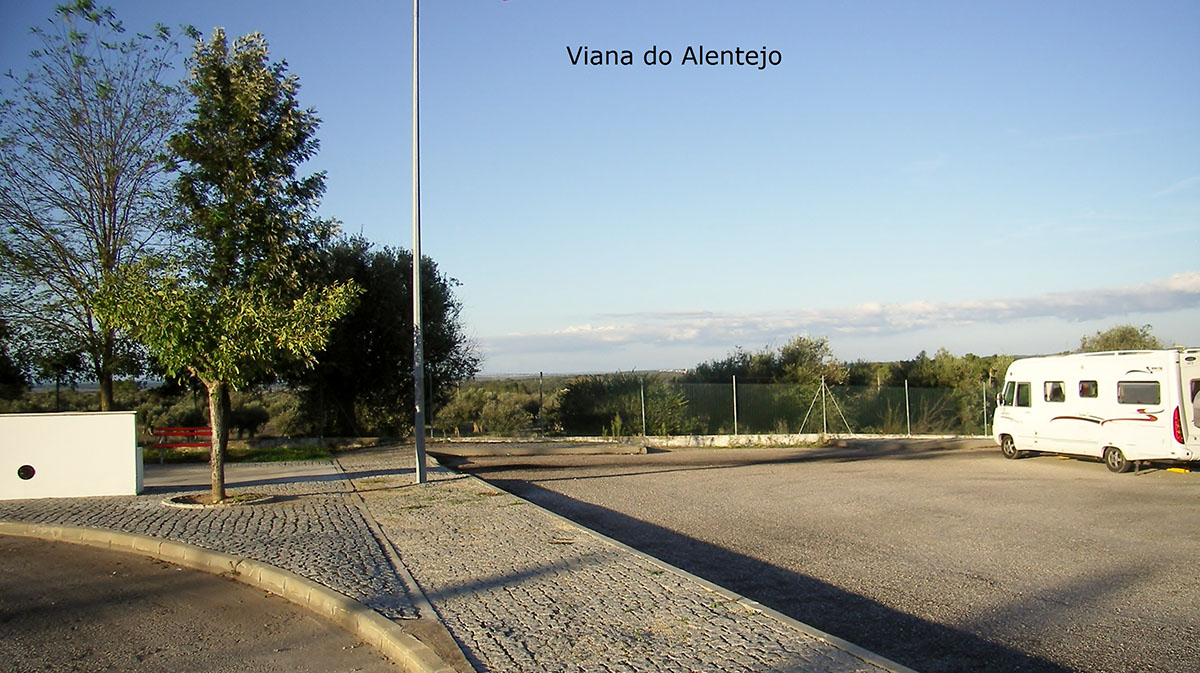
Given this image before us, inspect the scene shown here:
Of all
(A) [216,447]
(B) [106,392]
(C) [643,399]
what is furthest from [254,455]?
(C) [643,399]

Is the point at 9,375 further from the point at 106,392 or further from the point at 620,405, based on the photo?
the point at 620,405

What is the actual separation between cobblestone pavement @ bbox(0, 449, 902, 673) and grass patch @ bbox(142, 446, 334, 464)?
A: 6866 millimetres

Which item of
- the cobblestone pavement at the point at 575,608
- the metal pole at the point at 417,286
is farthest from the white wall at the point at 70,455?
the cobblestone pavement at the point at 575,608

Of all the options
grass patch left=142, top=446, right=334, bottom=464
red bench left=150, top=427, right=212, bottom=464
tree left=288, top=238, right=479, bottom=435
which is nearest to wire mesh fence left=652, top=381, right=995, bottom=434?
tree left=288, top=238, right=479, bottom=435

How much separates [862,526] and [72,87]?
1890cm

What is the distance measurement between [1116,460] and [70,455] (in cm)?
1922

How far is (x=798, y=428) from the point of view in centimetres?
3027

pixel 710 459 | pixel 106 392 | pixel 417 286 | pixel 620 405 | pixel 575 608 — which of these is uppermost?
pixel 417 286

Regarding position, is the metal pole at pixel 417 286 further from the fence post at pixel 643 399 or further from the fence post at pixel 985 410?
the fence post at pixel 985 410

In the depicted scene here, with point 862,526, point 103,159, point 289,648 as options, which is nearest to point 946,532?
point 862,526

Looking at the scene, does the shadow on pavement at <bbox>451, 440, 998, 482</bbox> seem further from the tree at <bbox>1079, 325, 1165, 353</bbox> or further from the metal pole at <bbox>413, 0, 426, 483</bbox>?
the tree at <bbox>1079, 325, 1165, 353</bbox>

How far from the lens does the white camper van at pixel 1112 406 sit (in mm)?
17000

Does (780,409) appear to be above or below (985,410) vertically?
above

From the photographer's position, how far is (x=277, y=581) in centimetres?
809
